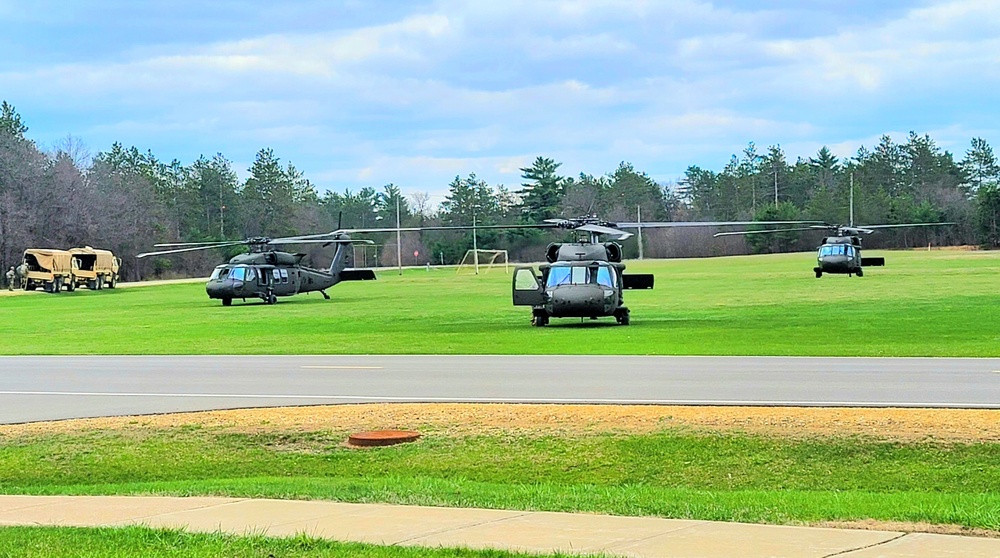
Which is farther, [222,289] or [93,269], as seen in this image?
[93,269]

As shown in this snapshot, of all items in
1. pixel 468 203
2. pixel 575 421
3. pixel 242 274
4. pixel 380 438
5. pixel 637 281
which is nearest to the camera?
pixel 380 438

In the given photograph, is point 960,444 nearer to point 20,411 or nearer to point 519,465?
point 519,465

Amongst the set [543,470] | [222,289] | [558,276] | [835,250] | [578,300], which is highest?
[835,250]

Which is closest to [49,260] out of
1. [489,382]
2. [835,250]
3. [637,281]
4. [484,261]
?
[835,250]

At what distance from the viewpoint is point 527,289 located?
36.5 metres

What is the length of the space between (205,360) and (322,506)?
17.4 m

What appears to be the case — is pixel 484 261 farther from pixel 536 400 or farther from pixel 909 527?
pixel 909 527

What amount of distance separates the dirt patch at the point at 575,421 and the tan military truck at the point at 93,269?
70450 millimetres

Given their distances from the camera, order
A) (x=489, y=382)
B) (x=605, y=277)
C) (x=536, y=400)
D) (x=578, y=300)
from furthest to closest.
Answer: (x=605, y=277) < (x=578, y=300) < (x=489, y=382) < (x=536, y=400)

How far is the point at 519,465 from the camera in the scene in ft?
42.6

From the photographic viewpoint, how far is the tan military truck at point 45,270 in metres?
79.4

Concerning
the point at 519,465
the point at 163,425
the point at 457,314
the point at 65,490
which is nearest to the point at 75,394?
the point at 163,425

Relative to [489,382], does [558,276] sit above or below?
above

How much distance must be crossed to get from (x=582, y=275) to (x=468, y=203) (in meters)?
129
